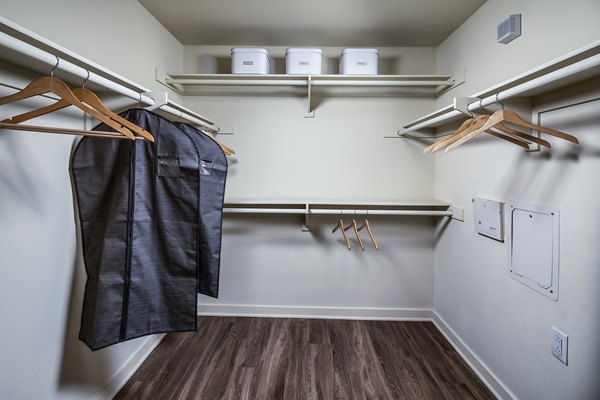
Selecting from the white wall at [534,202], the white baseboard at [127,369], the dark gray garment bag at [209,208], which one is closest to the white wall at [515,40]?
the white wall at [534,202]

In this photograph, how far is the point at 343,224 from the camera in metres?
2.29

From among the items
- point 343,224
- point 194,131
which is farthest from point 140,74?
point 343,224

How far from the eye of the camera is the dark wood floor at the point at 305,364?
5.11ft

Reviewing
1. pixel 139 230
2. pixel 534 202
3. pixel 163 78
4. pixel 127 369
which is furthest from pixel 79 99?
pixel 534 202

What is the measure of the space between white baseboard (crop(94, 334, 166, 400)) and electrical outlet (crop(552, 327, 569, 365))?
6.97 ft

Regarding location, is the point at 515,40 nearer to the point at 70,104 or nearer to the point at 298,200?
the point at 298,200

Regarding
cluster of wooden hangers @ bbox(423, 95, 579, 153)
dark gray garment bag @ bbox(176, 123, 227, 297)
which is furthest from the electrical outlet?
dark gray garment bag @ bbox(176, 123, 227, 297)

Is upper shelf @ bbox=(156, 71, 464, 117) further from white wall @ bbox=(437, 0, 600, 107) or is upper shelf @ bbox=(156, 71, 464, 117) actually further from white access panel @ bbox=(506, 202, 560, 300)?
white access panel @ bbox=(506, 202, 560, 300)

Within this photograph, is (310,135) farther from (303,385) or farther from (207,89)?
(303,385)

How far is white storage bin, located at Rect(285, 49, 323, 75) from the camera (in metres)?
1.98

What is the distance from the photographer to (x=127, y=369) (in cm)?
164

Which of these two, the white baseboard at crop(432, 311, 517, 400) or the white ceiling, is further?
the white ceiling

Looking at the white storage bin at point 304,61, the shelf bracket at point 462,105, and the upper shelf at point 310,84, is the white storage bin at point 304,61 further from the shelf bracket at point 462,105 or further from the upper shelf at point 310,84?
the shelf bracket at point 462,105

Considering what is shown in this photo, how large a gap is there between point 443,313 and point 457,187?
3.23ft
